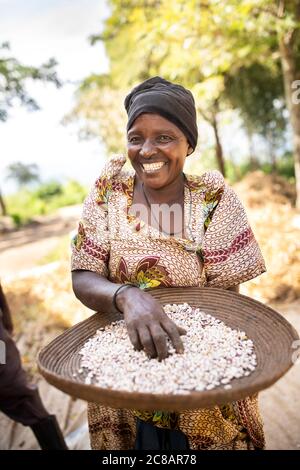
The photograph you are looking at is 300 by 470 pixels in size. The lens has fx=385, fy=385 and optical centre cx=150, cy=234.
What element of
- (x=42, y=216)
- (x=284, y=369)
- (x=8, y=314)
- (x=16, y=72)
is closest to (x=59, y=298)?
(x=8, y=314)

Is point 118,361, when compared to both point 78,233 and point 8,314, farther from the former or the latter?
point 8,314

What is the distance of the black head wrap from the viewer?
142 cm

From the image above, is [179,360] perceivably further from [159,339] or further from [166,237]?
[166,237]

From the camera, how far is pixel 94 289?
1.46m

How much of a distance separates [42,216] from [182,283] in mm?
16775

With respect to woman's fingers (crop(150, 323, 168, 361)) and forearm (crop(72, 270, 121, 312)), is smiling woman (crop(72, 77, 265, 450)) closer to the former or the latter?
forearm (crop(72, 270, 121, 312))

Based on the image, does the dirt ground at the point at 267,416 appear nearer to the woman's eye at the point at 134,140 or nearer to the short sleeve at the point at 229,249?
the short sleeve at the point at 229,249

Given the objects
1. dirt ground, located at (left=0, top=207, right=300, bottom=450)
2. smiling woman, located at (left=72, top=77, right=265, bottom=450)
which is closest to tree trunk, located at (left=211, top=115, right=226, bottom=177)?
dirt ground, located at (left=0, top=207, right=300, bottom=450)

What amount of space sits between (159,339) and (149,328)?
0.05 m

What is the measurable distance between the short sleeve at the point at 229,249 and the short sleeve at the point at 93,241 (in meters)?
0.40

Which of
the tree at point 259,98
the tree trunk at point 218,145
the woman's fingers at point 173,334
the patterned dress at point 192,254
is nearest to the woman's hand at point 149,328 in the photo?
the woman's fingers at point 173,334

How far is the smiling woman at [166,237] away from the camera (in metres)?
1.45

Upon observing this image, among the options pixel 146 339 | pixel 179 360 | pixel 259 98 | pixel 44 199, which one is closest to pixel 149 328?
pixel 146 339
